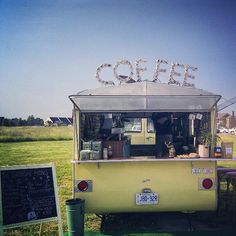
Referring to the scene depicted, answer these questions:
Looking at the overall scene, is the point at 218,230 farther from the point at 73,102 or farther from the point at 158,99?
the point at 73,102

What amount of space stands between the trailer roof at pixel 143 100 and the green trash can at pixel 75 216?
152 cm

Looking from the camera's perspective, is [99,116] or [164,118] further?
[164,118]

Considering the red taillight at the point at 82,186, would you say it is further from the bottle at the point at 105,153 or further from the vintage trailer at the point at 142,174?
the bottle at the point at 105,153

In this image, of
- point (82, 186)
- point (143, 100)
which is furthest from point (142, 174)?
point (143, 100)

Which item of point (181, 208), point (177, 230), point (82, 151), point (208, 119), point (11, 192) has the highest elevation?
point (208, 119)

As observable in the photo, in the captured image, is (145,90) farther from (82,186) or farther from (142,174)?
(82,186)

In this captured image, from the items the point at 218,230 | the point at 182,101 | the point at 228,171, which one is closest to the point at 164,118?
the point at 228,171

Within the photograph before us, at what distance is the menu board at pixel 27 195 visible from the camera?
446cm

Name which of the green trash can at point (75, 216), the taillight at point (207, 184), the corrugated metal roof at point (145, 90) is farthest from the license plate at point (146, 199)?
the corrugated metal roof at point (145, 90)

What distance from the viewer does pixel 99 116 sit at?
618cm

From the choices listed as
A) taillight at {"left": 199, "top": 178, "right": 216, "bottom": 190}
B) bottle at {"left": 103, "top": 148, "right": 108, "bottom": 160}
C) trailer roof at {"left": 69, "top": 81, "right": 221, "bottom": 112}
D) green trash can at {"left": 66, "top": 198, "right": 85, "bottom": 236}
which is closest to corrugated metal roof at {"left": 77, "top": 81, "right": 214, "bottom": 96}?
trailer roof at {"left": 69, "top": 81, "right": 221, "bottom": 112}

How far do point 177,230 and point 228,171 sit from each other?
179 centimetres

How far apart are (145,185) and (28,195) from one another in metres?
1.86

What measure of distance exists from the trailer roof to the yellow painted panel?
92 cm
